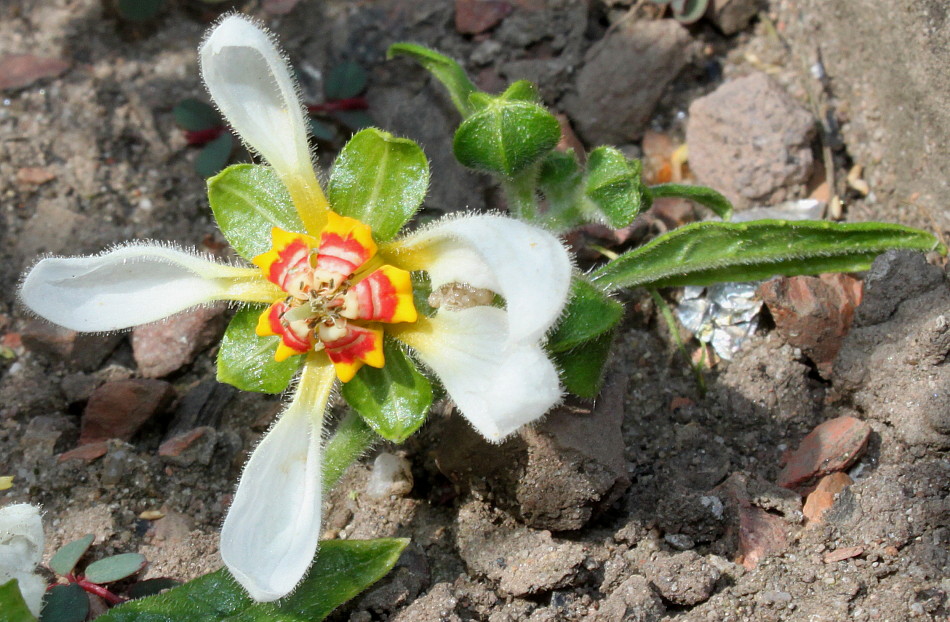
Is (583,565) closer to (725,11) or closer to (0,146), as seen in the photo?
(725,11)

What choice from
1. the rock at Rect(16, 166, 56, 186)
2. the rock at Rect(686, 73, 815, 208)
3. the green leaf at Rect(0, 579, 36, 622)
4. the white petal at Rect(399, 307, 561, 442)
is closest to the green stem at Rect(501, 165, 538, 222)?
the white petal at Rect(399, 307, 561, 442)

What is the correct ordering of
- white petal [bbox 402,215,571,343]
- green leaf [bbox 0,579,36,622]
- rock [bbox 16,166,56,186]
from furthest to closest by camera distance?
1. rock [bbox 16,166,56,186]
2. green leaf [bbox 0,579,36,622]
3. white petal [bbox 402,215,571,343]

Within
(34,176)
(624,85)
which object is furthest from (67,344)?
(624,85)

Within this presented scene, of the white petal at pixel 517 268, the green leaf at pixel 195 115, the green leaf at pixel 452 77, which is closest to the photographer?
the white petal at pixel 517 268

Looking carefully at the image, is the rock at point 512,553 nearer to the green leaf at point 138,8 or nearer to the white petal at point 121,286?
the white petal at point 121,286

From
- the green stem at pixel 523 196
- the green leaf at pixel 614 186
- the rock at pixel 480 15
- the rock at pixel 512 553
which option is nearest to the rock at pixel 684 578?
the rock at pixel 512 553

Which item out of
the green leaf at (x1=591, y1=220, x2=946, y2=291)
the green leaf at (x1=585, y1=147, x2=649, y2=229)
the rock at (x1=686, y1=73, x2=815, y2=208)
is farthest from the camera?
the rock at (x1=686, y1=73, x2=815, y2=208)

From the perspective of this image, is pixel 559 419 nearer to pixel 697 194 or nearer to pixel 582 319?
pixel 582 319

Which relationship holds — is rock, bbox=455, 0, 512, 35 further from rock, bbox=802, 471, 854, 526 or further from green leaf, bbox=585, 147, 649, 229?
rock, bbox=802, 471, 854, 526
